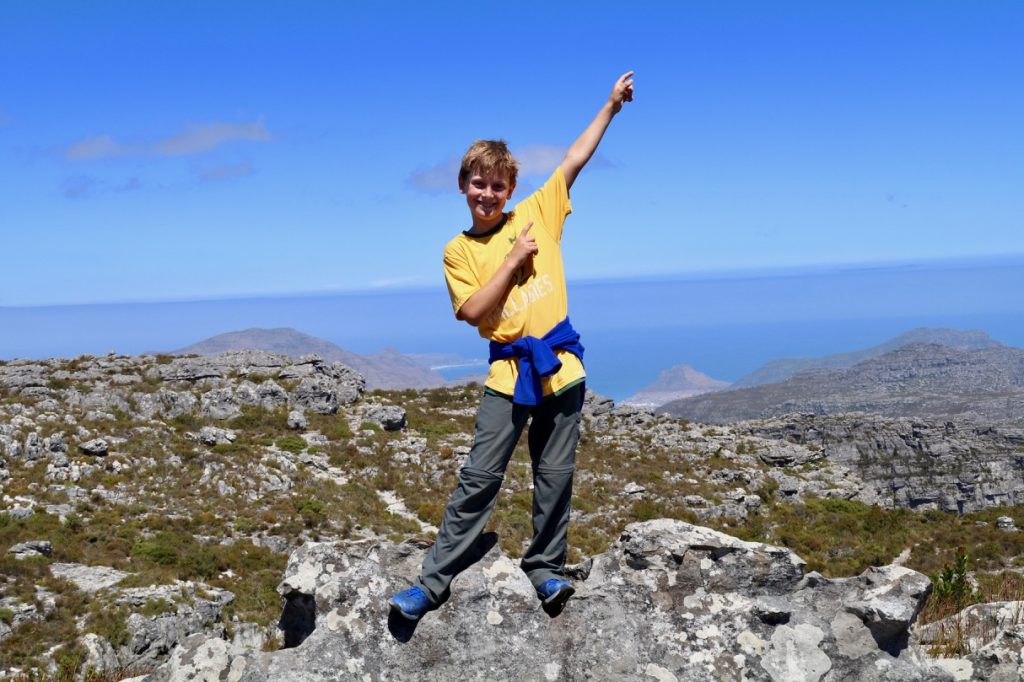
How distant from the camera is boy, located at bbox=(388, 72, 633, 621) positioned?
5078mm

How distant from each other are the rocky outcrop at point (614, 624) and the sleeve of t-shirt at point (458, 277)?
6.33 feet

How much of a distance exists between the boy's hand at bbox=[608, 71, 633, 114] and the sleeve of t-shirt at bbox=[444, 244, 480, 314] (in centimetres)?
172

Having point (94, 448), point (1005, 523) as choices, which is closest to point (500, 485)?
point (94, 448)

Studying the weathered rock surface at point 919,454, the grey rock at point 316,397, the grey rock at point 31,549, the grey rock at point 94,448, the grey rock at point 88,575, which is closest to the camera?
the grey rock at point 88,575

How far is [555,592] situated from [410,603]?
1.01 m

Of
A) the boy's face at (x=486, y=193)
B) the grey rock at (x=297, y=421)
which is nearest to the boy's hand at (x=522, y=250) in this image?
the boy's face at (x=486, y=193)

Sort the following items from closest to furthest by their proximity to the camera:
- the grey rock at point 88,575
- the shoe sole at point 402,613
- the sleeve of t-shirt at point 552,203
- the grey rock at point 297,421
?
the shoe sole at point 402,613 → the sleeve of t-shirt at point 552,203 → the grey rock at point 88,575 → the grey rock at point 297,421

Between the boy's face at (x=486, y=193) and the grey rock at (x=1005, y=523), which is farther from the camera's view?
the grey rock at (x=1005, y=523)

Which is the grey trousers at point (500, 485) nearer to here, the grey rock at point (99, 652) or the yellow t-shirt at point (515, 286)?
the yellow t-shirt at point (515, 286)

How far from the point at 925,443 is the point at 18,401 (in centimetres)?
6771

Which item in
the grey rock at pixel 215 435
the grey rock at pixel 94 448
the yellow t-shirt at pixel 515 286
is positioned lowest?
the grey rock at pixel 215 435

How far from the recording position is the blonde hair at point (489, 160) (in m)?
5.24

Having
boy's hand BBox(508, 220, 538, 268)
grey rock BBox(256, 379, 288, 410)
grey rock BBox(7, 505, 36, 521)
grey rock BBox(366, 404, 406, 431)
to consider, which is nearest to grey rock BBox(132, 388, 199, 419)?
grey rock BBox(256, 379, 288, 410)

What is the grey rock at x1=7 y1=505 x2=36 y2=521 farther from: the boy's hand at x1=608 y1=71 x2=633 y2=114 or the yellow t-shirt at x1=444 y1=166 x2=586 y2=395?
the boy's hand at x1=608 y1=71 x2=633 y2=114
